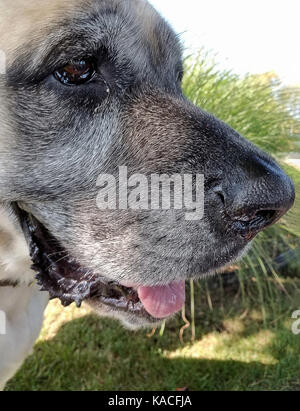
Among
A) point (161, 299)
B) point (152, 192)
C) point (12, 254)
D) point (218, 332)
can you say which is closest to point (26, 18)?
point (152, 192)

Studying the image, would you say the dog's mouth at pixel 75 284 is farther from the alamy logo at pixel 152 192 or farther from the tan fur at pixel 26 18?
the tan fur at pixel 26 18

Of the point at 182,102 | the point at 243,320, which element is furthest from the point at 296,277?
the point at 182,102

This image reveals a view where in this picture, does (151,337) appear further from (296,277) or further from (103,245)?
(103,245)

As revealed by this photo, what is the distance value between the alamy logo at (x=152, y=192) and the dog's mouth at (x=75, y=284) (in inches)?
14.3

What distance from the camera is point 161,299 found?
2215 millimetres

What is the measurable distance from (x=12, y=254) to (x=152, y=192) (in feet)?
2.72

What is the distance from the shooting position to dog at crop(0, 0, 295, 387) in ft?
6.27

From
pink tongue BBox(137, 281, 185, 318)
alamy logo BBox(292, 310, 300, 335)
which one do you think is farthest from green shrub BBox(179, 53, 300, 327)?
pink tongue BBox(137, 281, 185, 318)

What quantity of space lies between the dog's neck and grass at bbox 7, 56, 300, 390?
1.82 metres

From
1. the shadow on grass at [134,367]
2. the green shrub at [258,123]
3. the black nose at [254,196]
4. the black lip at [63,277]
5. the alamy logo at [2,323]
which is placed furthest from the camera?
the green shrub at [258,123]

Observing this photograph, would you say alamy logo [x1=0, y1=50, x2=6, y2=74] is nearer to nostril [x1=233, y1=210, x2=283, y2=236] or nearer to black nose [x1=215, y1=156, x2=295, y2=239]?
black nose [x1=215, y1=156, x2=295, y2=239]

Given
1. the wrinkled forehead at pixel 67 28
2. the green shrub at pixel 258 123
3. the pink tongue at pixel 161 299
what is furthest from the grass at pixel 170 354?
the wrinkled forehead at pixel 67 28

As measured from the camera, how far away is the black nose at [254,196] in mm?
1843

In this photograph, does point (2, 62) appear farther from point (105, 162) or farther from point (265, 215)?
point (265, 215)
